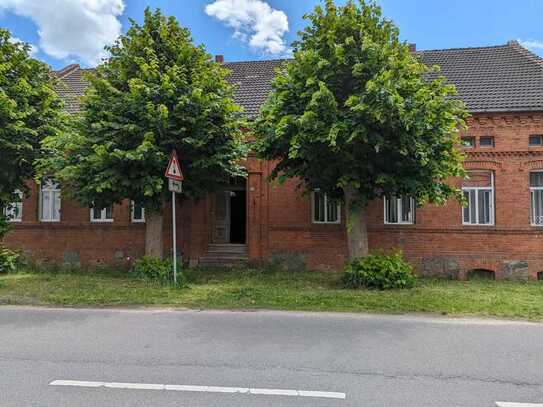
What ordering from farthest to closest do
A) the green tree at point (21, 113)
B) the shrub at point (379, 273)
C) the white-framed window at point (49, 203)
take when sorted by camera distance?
the white-framed window at point (49, 203)
the green tree at point (21, 113)
the shrub at point (379, 273)

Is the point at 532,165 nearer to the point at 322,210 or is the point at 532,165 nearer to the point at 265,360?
the point at 322,210

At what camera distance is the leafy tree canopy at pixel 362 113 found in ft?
29.3

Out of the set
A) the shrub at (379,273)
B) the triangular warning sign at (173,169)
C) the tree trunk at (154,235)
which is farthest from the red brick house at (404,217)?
the triangular warning sign at (173,169)

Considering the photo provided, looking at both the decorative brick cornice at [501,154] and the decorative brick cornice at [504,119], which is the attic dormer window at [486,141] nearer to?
the decorative brick cornice at [501,154]

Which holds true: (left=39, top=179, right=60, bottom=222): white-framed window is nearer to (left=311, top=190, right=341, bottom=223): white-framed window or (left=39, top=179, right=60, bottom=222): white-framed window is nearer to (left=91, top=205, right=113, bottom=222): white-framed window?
(left=91, top=205, right=113, bottom=222): white-framed window

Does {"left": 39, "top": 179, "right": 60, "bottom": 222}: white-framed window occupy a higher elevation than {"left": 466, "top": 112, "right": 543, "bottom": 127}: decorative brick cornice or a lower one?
lower

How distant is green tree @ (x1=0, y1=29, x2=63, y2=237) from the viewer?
1141 cm

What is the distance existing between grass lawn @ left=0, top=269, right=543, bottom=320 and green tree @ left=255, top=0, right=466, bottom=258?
2361 mm

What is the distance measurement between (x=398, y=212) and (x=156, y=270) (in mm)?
8085

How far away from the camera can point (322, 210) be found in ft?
47.5

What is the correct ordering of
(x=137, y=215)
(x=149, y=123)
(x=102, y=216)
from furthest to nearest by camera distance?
1. (x=102, y=216)
2. (x=137, y=215)
3. (x=149, y=123)

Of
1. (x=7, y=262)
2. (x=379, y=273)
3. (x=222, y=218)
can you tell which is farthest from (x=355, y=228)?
(x=7, y=262)

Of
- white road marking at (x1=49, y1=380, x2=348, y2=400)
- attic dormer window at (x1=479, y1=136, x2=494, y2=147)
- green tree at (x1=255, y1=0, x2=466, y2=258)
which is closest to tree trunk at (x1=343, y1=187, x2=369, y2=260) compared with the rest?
green tree at (x1=255, y1=0, x2=466, y2=258)

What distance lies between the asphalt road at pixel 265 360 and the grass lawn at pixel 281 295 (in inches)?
29.8
